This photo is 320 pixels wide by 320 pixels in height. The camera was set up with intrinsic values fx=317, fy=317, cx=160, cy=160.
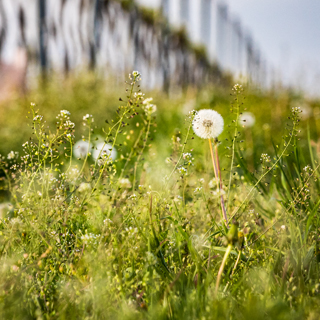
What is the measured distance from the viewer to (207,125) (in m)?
1.25

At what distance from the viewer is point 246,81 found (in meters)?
1.77

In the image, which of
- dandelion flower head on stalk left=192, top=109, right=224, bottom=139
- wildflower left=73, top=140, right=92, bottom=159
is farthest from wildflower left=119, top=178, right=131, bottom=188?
dandelion flower head on stalk left=192, top=109, right=224, bottom=139

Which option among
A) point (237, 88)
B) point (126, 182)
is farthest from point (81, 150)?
point (237, 88)

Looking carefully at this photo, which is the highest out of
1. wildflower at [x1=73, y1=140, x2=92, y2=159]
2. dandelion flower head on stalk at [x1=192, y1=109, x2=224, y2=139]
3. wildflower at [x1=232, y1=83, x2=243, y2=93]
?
wildflower at [x1=232, y1=83, x2=243, y2=93]

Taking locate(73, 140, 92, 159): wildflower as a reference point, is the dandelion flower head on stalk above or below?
above

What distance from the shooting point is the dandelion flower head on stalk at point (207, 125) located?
1.22m

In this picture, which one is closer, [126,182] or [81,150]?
[126,182]

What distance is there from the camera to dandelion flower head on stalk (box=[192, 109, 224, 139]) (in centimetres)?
122

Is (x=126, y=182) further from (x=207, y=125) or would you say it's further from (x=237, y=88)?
(x=237, y=88)

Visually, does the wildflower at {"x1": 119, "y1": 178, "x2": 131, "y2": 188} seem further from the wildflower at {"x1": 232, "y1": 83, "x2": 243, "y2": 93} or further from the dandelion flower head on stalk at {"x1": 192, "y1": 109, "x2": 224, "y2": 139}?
the wildflower at {"x1": 232, "y1": 83, "x2": 243, "y2": 93}

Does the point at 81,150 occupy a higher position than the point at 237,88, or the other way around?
the point at 237,88

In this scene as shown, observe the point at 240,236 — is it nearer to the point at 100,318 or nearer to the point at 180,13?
the point at 100,318

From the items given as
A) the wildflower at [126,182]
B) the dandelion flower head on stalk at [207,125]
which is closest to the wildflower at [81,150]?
the wildflower at [126,182]

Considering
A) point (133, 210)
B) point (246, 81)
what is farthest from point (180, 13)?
point (133, 210)
